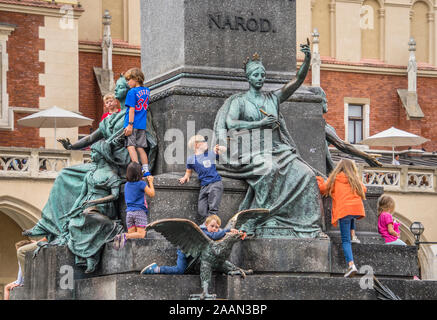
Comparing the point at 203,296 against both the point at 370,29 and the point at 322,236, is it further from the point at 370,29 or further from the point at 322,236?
the point at 370,29

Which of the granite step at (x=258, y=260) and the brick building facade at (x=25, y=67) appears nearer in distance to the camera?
the granite step at (x=258, y=260)

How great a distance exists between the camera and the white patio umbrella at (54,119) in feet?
113

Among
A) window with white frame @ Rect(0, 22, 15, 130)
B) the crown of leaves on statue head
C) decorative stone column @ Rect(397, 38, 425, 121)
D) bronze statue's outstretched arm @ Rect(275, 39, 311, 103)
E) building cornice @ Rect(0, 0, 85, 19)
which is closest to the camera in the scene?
bronze statue's outstretched arm @ Rect(275, 39, 311, 103)

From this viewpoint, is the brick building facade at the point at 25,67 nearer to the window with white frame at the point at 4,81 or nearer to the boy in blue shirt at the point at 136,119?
the window with white frame at the point at 4,81

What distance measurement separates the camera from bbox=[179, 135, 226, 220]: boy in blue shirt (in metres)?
10.7

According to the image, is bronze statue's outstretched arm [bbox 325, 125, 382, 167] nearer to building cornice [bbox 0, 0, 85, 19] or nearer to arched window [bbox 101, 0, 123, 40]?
building cornice [bbox 0, 0, 85, 19]

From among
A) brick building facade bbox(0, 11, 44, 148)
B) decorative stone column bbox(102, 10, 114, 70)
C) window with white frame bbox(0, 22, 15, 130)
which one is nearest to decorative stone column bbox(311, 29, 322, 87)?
decorative stone column bbox(102, 10, 114, 70)

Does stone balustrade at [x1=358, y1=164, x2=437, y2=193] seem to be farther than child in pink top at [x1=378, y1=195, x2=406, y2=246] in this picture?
Yes

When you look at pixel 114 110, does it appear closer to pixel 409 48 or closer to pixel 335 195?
pixel 335 195

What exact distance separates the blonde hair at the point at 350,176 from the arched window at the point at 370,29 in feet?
118

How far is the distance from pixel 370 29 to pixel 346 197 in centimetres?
3631

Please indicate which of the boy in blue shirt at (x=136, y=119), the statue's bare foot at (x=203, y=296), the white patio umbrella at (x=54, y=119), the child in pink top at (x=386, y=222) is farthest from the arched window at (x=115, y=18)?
the statue's bare foot at (x=203, y=296)

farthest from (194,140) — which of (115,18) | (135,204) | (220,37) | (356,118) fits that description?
(356,118)

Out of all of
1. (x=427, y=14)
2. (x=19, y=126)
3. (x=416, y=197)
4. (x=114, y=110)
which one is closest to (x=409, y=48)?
(x=427, y=14)
